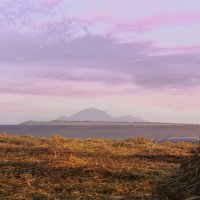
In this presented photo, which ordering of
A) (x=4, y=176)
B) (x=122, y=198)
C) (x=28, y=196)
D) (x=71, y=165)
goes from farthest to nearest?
(x=71, y=165)
(x=4, y=176)
(x=28, y=196)
(x=122, y=198)

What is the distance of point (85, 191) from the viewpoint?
12297 millimetres

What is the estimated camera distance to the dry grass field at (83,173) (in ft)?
38.9

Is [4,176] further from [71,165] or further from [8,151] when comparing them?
[8,151]

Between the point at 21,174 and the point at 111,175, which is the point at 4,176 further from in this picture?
the point at 111,175

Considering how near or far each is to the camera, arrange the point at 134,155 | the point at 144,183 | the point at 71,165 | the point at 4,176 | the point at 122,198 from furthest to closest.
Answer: the point at 134,155, the point at 71,165, the point at 4,176, the point at 144,183, the point at 122,198

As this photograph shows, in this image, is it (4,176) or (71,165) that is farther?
(71,165)

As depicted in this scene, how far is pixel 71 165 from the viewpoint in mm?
15242

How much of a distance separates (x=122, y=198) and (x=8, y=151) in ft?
31.1

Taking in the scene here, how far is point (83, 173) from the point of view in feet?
47.0

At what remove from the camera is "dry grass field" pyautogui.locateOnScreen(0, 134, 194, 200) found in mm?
11867

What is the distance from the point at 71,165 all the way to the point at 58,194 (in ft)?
11.0

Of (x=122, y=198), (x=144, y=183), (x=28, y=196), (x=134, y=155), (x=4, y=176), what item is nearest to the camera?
(x=122, y=198)

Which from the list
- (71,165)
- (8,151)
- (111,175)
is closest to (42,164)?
(71,165)

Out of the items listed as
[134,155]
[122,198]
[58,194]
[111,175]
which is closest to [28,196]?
[58,194]
